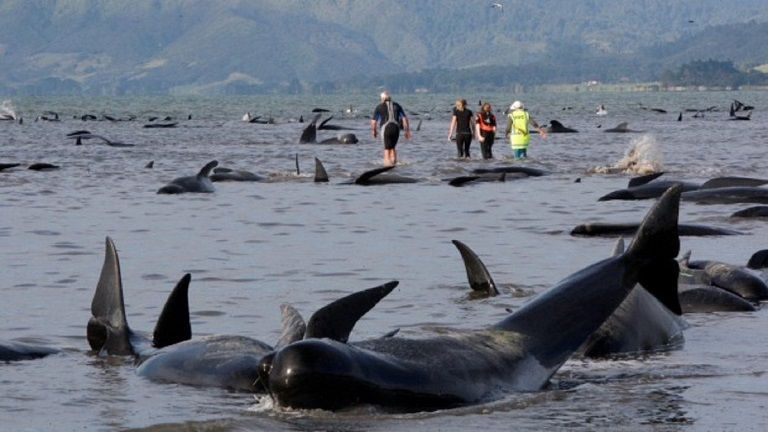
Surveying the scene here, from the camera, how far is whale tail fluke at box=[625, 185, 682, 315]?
352 inches

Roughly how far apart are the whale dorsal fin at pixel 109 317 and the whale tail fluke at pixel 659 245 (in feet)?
10.9

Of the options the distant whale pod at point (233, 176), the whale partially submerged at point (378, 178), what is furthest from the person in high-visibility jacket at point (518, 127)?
the distant whale pod at point (233, 176)

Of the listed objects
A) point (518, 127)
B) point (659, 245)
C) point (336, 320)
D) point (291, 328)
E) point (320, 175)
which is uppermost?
point (659, 245)

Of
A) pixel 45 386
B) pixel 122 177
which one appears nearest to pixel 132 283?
pixel 45 386

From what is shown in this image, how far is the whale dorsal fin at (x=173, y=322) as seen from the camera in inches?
388

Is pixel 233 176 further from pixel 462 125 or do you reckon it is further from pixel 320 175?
pixel 462 125

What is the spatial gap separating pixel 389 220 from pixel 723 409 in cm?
1240

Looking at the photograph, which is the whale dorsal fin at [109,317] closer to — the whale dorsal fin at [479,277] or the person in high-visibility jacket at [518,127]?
the whale dorsal fin at [479,277]

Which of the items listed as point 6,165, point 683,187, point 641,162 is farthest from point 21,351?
point 641,162

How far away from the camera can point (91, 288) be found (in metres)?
14.0

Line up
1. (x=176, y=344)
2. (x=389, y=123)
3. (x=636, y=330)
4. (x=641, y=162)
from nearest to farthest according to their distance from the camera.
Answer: (x=176, y=344) < (x=636, y=330) < (x=641, y=162) < (x=389, y=123)

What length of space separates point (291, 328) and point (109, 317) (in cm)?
185

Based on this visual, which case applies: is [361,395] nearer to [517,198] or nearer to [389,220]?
[389,220]

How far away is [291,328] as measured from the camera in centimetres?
906
